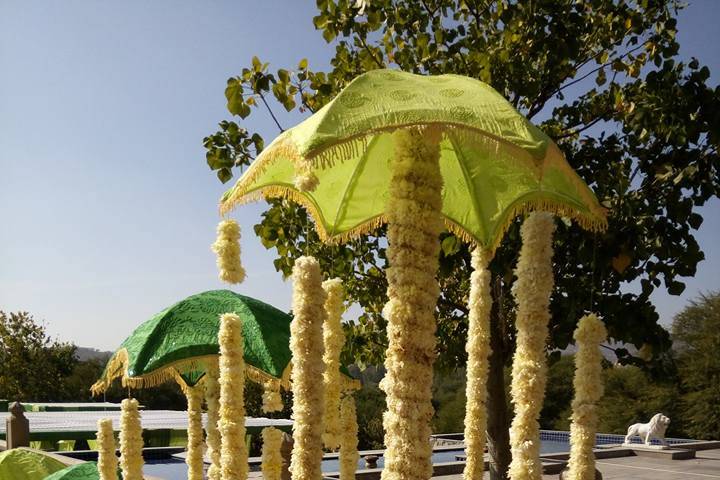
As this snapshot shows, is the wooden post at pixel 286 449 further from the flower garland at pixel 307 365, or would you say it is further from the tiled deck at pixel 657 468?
the tiled deck at pixel 657 468

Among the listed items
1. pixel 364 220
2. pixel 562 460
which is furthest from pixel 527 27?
pixel 562 460

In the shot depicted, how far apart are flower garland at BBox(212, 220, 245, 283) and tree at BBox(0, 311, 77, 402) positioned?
3948cm

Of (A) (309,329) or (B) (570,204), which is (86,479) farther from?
(B) (570,204)

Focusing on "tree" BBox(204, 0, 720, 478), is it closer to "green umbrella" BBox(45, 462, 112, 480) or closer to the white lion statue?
"green umbrella" BBox(45, 462, 112, 480)

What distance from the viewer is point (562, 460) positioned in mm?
17516

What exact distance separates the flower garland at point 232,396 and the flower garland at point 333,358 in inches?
21.7

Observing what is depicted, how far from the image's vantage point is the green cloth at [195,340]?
249 inches

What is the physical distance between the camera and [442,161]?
5.29 meters

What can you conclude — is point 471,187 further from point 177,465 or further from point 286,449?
point 177,465

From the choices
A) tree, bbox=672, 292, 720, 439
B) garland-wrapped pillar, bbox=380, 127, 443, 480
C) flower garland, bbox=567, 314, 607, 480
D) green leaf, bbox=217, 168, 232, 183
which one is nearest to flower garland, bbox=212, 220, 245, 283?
garland-wrapped pillar, bbox=380, 127, 443, 480

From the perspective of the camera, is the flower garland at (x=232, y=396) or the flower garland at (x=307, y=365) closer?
the flower garland at (x=307, y=365)

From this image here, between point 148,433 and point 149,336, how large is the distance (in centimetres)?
1795

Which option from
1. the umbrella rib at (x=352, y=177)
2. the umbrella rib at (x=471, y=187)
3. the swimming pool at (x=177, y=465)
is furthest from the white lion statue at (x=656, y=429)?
the umbrella rib at (x=352, y=177)

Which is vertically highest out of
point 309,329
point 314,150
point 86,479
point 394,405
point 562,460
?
point 314,150
